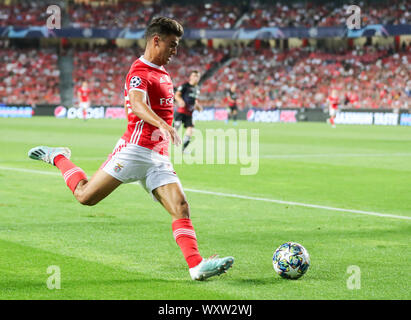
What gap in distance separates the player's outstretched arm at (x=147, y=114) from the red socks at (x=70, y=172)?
1211mm

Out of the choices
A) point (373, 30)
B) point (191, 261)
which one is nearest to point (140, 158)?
point (191, 261)

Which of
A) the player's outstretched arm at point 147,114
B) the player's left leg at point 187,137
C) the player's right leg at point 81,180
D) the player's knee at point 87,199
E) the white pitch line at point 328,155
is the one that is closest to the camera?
the player's outstretched arm at point 147,114

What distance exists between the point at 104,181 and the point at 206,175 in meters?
9.41

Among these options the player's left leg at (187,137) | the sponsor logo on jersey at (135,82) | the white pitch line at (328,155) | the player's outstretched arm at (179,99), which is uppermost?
the player's outstretched arm at (179,99)

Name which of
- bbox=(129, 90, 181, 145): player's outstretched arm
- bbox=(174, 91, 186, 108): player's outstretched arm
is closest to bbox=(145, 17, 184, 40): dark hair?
bbox=(129, 90, 181, 145): player's outstretched arm

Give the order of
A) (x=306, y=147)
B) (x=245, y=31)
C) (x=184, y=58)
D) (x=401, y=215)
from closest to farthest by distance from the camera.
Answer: (x=401, y=215) < (x=306, y=147) < (x=245, y=31) < (x=184, y=58)

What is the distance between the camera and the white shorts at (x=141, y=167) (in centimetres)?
702

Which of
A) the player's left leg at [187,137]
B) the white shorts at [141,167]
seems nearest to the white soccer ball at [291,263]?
the white shorts at [141,167]

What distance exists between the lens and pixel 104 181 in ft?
23.5

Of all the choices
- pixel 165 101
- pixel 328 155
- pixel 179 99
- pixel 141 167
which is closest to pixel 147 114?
pixel 165 101

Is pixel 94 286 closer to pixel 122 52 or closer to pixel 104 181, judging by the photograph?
pixel 104 181

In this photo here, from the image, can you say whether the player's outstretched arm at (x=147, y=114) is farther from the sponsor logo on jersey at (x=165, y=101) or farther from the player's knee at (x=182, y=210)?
the player's knee at (x=182, y=210)

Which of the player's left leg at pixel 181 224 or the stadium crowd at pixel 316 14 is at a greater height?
the stadium crowd at pixel 316 14

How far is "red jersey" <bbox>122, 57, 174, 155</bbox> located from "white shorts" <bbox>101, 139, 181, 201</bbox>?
0.22ft
